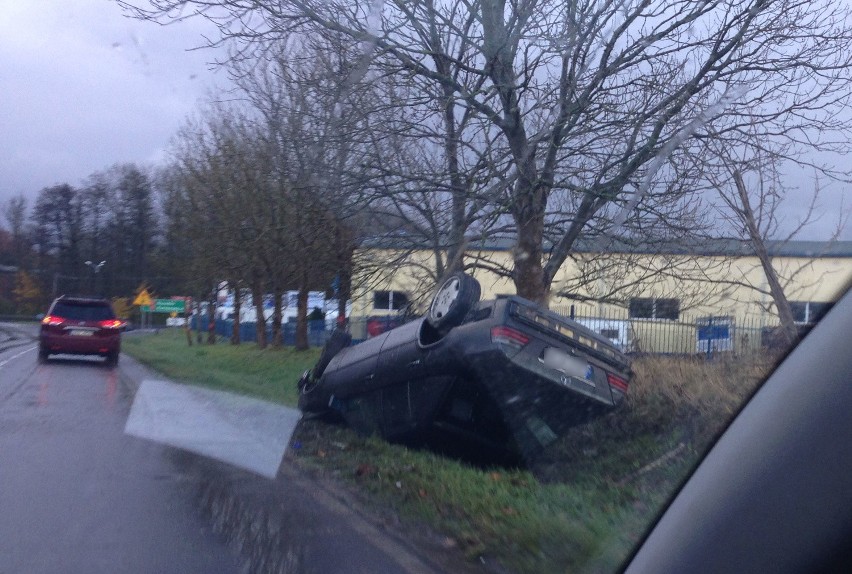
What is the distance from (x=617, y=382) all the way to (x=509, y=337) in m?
1.07

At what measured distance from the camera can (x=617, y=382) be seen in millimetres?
7344

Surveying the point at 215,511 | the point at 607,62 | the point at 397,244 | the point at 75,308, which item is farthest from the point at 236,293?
the point at 215,511

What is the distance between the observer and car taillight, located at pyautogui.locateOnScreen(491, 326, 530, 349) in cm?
693

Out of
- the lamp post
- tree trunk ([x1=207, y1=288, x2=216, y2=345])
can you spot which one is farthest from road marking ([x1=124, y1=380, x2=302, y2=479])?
tree trunk ([x1=207, y1=288, x2=216, y2=345])

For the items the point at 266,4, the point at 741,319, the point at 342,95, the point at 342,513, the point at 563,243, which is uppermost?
the point at 266,4

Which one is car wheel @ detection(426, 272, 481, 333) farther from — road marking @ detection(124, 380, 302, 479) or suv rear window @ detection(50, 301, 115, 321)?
suv rear window @ detection(50, 301, 115, 321)

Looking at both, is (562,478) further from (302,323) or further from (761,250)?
(302,323)

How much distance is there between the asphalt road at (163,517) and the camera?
5520 millimetres

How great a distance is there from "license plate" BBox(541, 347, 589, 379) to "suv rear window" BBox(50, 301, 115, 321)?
15.4 m

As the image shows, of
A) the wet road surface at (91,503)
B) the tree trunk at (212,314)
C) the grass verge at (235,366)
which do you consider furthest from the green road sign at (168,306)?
the wet road surface at (91,503)

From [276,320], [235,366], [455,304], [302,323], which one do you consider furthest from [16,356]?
[455,304]

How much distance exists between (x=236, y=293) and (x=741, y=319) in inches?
750

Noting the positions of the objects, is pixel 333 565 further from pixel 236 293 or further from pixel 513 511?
pixel 236 293

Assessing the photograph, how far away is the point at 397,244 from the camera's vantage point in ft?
40.5
